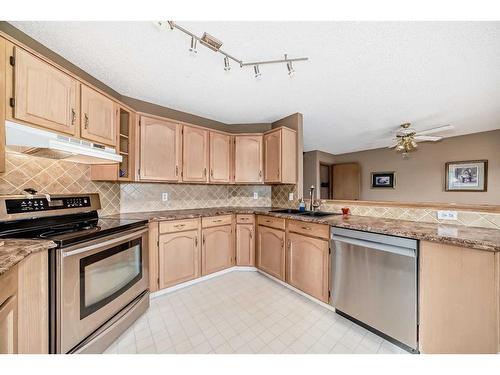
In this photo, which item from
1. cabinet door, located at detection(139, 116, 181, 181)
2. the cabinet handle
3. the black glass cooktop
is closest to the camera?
the black glass cooktop

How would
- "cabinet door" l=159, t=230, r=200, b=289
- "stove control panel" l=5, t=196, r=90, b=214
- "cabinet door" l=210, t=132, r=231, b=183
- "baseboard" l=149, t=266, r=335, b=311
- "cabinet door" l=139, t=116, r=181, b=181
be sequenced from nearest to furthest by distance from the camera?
"stove control panel" l=5, t=196, r=90, b=214 < "baseboard" l=149, t=266, r=335, b=311 < "cabinet door" l=159, t=230, r=200, b=289 < "cabinet door" l=139, t=116, r=181, b=181 < "cabinet door" l=210, t=132, r=231, b=183

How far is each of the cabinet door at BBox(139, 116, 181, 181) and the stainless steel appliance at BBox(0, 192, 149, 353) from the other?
2.24 ft

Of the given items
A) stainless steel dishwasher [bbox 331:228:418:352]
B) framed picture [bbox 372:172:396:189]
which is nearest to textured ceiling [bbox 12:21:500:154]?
stainless steel dishwasher [bbox 331:228:418:352]

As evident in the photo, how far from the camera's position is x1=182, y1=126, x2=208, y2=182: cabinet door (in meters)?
2.53

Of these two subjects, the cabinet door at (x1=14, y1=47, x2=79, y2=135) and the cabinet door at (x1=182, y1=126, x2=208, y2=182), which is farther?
the cabinet door at (x1=182, y1=126, x2=208, y2=182)

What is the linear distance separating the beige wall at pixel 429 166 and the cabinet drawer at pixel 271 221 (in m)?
3.67

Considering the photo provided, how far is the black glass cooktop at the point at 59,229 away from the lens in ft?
3.87

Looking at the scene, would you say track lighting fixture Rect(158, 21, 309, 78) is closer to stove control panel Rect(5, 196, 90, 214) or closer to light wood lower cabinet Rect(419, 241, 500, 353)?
stove control panel Rect(5, 196, 90, 214)

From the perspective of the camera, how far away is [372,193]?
537 cm

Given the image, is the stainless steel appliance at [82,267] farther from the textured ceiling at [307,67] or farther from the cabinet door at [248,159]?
the cabinet door at [248,159]

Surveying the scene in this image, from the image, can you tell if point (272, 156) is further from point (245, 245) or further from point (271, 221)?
point (245, 245)

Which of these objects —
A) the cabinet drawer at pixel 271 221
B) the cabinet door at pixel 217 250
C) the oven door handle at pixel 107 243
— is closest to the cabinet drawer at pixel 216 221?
the cabinet door at pixel 217 250
